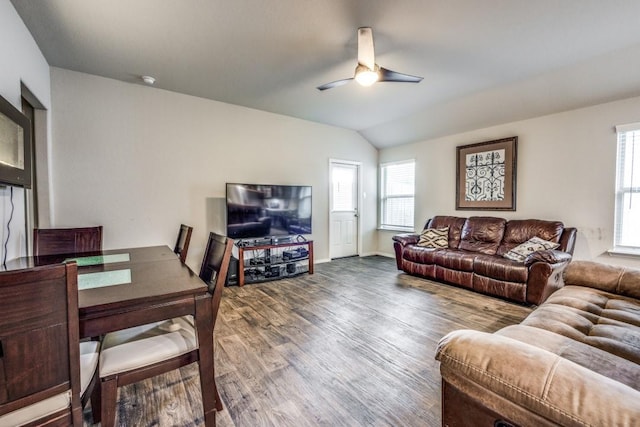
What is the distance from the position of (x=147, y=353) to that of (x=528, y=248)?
4.17m

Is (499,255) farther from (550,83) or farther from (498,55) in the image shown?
(498,55)

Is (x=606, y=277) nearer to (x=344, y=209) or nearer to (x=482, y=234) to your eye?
(x=482, y=234)

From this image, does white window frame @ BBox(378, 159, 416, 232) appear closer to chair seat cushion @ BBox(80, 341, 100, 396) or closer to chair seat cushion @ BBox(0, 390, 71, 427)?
chair seat cushion @ BBox(80, 341, 100, 396)

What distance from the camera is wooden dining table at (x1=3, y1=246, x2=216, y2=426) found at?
1.21 metres

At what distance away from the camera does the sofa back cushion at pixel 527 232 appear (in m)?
3.61

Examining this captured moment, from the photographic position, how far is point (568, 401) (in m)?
0.72

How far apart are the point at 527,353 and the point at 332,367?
4.74 ft

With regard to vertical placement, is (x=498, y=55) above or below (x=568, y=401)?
above

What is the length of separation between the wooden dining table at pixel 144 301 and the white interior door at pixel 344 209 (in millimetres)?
4045

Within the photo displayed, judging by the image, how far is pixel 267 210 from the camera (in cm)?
437

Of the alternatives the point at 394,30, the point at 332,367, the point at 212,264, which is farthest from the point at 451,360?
the point at 394,30

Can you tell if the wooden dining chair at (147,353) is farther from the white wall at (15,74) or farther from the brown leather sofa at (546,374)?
the white wall at (15,74)

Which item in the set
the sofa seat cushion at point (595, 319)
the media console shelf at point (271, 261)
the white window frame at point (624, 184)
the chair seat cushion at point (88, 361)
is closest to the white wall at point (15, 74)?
the chair seat cushion at point (88, 361)

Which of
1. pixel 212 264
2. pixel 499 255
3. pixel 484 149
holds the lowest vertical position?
pixel 499 255
